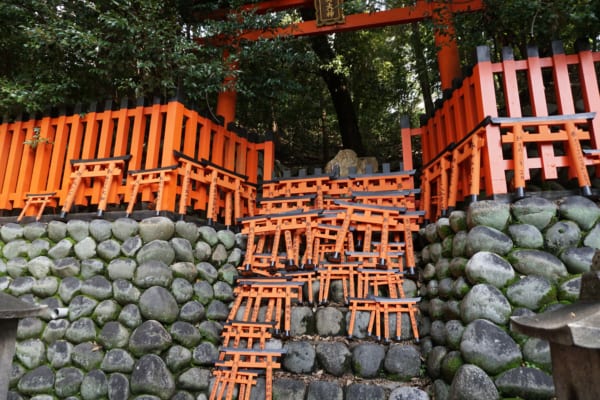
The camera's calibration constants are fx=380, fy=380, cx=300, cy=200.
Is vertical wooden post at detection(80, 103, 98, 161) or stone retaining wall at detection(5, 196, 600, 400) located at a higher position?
vertical wooden post at detection(80, 103, 98, 161)

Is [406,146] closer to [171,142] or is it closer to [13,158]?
[171,142]

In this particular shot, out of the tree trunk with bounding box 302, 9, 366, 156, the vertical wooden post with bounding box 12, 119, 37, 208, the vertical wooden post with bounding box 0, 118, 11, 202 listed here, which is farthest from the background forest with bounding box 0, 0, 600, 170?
the tree trunk with bounding box 302, 9, 366, 156

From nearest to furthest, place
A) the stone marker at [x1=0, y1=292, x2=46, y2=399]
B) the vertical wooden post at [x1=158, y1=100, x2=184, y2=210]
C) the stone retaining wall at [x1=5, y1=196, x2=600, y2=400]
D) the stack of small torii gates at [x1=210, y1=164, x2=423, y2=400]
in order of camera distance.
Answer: the stone marker at [x1=0, y1=292, x2=46, y2=399] → the stone retaining wall at [x1=5, y1=196, x2=600, y2=400] → the stack of small torii gates at [x1=210, y1=164, x2=423, y2=400] → the vertical wooden post at [x1=158, y1=100, x2=184, y2=210]

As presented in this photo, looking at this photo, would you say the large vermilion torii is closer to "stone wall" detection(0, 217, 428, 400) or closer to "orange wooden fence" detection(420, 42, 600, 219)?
"orange wooden fence" detection(420, 42, 600, 219)

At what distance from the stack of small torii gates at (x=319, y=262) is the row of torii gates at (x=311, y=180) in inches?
0.8

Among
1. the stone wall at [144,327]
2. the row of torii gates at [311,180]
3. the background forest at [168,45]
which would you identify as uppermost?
the background forest at [168,45]

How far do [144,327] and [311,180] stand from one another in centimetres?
373

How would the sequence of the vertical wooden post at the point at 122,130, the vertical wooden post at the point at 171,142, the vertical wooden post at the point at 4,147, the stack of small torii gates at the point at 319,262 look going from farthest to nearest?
the vertical wooden post at the point at 4,147 → the vertical wooden post at the point at 122,130 → the vertical wooden post at the point at 171,142 → the stack of small torii gates at the point at 319,262

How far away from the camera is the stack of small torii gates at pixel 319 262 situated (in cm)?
474

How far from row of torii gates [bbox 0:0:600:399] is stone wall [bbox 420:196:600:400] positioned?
0.37 m

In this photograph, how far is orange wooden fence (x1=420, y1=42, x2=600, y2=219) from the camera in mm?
4422

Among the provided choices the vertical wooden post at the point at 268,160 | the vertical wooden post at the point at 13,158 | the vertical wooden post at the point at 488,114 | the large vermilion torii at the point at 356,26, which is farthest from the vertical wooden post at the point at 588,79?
the vertical wooden post at the point at 13,158

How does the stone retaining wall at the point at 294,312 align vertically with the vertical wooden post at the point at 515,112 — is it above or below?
below

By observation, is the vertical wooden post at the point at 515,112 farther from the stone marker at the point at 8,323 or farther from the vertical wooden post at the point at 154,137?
the vertical wooden post at the point at 154,137
